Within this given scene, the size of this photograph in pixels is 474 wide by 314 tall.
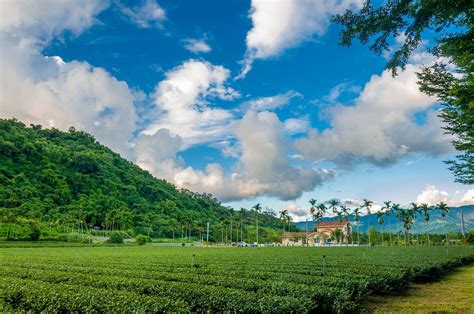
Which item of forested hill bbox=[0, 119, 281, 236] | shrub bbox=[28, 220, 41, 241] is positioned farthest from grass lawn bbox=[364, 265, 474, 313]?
forested hill bbox=[0, 119, 281, 236]

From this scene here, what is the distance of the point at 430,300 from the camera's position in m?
16.2

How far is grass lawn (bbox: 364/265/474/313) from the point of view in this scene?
13.9m

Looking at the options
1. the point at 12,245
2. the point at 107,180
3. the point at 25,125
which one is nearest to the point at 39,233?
the point at 12,245

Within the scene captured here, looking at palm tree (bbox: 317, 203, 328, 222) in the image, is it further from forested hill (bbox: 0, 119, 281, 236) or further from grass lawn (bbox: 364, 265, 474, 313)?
grass lawn (bbox: 364, 265, 474, 313)

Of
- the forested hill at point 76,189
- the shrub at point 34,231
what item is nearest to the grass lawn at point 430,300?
the shrub at point 34,231

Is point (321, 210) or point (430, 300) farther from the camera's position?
point (321, 210)

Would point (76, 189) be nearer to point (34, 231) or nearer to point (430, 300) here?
point (34, 231)

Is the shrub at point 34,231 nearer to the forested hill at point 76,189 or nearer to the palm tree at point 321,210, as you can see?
the forested hill at point 76,189

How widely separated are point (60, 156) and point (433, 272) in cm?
14180

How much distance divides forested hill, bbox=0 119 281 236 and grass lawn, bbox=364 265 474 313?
82.9 metres

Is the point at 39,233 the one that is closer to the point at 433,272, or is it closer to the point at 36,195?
the point at 36,195

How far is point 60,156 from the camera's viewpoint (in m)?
138

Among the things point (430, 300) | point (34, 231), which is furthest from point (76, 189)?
point (430, 300)

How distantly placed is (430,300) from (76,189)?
130600 mm
